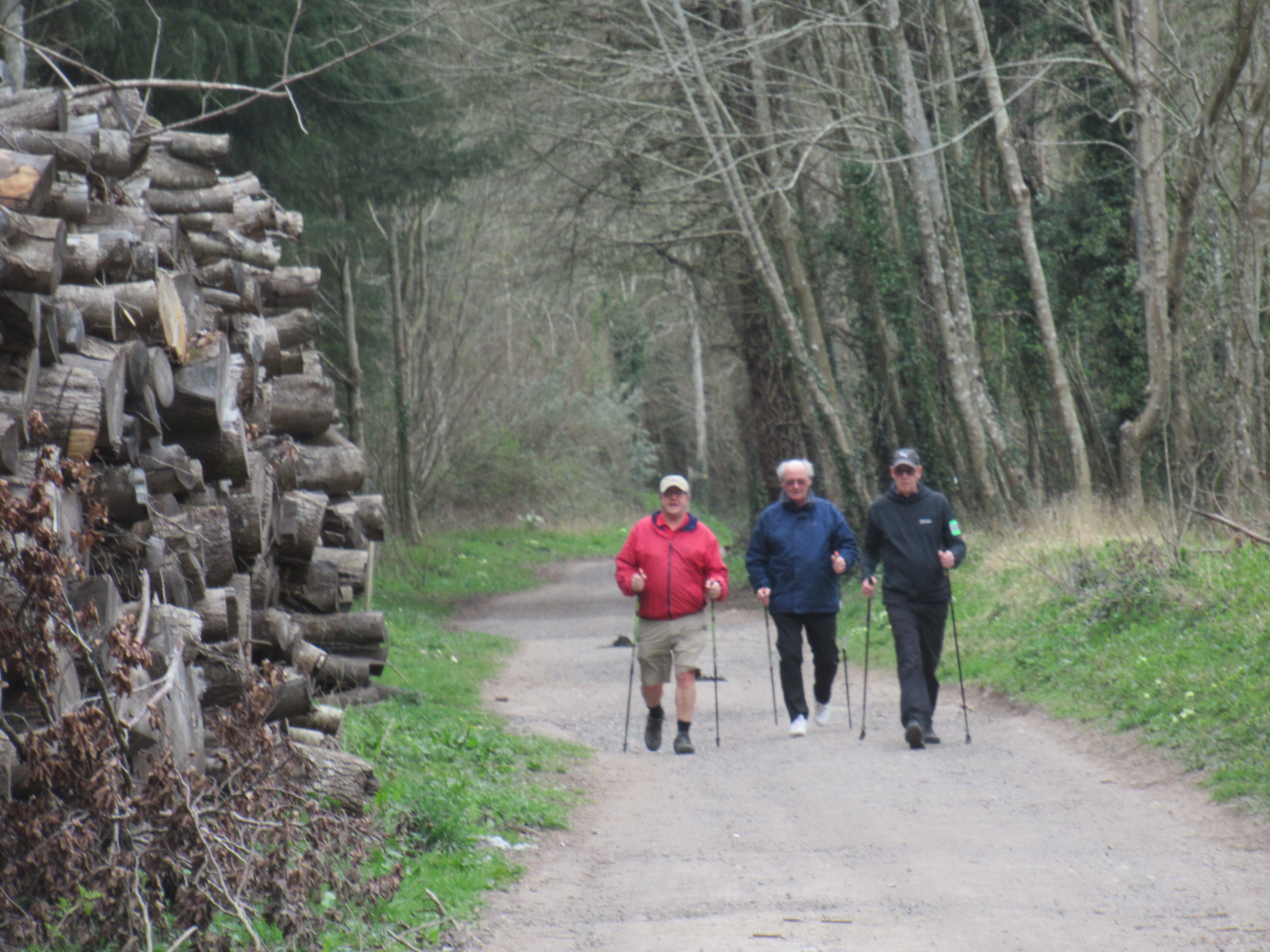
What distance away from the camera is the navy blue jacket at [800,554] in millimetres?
10375

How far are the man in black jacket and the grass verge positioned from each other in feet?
8.43

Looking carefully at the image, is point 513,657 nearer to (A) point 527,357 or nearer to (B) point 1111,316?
(B) point 1111,316

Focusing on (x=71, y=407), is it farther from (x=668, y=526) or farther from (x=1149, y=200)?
(x=1149, y=200)

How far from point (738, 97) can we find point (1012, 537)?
9.56 meters

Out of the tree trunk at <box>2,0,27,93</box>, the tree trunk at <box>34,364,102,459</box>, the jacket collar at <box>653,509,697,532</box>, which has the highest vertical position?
the tree trunk at <box>2,0,27,93</box>

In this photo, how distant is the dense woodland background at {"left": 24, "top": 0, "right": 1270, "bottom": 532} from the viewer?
14875mm

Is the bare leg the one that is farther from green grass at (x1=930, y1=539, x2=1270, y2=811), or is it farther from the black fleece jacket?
green grass at (x1=930, y1=539, x2=1270, y2=811)

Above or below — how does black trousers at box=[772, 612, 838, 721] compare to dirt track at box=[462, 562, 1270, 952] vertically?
above

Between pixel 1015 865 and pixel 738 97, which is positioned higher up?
pixel 738 97

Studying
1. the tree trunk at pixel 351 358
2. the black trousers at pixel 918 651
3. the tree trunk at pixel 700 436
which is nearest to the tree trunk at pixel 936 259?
the black trousers at pixel 918 651

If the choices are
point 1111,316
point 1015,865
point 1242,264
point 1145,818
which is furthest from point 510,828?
point 1111,316

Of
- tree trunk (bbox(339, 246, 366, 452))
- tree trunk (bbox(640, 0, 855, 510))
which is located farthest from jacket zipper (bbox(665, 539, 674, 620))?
tree trunk (bbox(339, 246, 366, 452))

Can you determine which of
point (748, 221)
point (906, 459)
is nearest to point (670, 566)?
point (906, 459)

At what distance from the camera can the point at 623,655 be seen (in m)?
16.5
